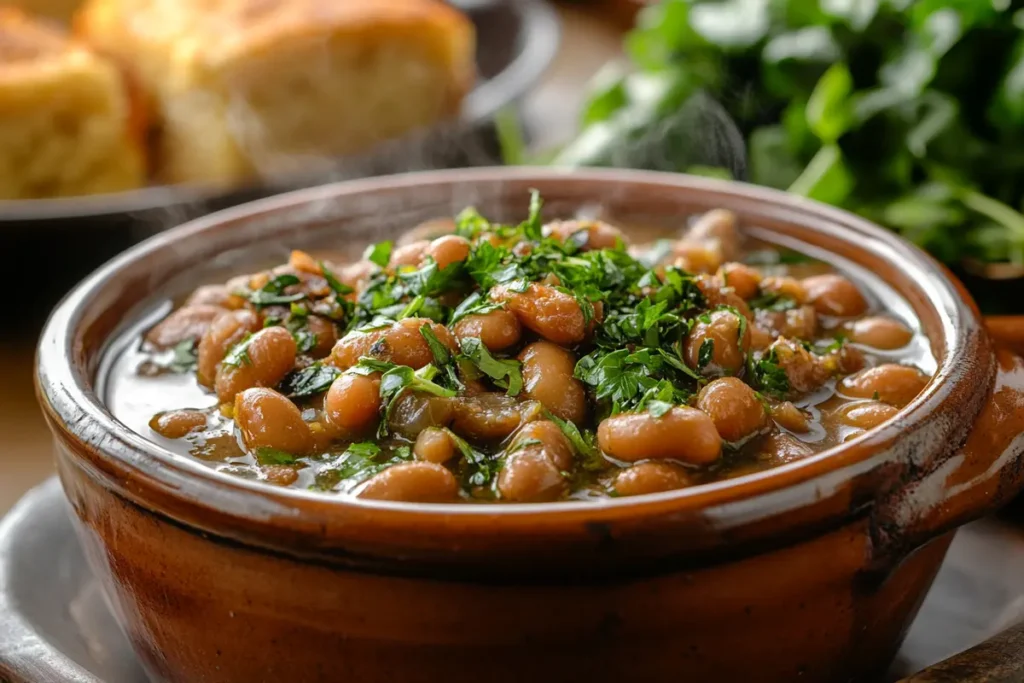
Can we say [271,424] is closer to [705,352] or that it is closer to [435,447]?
[435,447]

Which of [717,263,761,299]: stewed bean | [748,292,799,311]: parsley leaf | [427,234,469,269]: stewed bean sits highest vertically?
[427,234,469,269]: stewed bean

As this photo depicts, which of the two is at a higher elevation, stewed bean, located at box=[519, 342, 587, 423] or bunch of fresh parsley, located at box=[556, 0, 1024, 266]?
stewed bean, located at box=[519, 342, 587, 423]

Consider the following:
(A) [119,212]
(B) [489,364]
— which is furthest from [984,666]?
(A) [119,212]

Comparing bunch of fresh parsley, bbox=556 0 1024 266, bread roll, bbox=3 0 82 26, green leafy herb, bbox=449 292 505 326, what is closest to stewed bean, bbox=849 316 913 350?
green leafy herb, bbox=449 292 505 326

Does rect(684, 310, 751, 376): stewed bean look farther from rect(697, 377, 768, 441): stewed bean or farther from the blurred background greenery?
the blurred background greenery

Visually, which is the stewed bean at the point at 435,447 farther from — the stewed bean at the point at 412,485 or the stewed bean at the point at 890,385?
the stewed bean at the point at 890,385

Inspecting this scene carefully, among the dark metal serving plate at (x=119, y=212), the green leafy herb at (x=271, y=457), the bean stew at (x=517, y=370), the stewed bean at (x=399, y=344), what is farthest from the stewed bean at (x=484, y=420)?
the dark metal serving plate at (x=119, y=212)

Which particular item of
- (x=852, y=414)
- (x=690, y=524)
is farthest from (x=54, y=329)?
(x=852, y=414)
